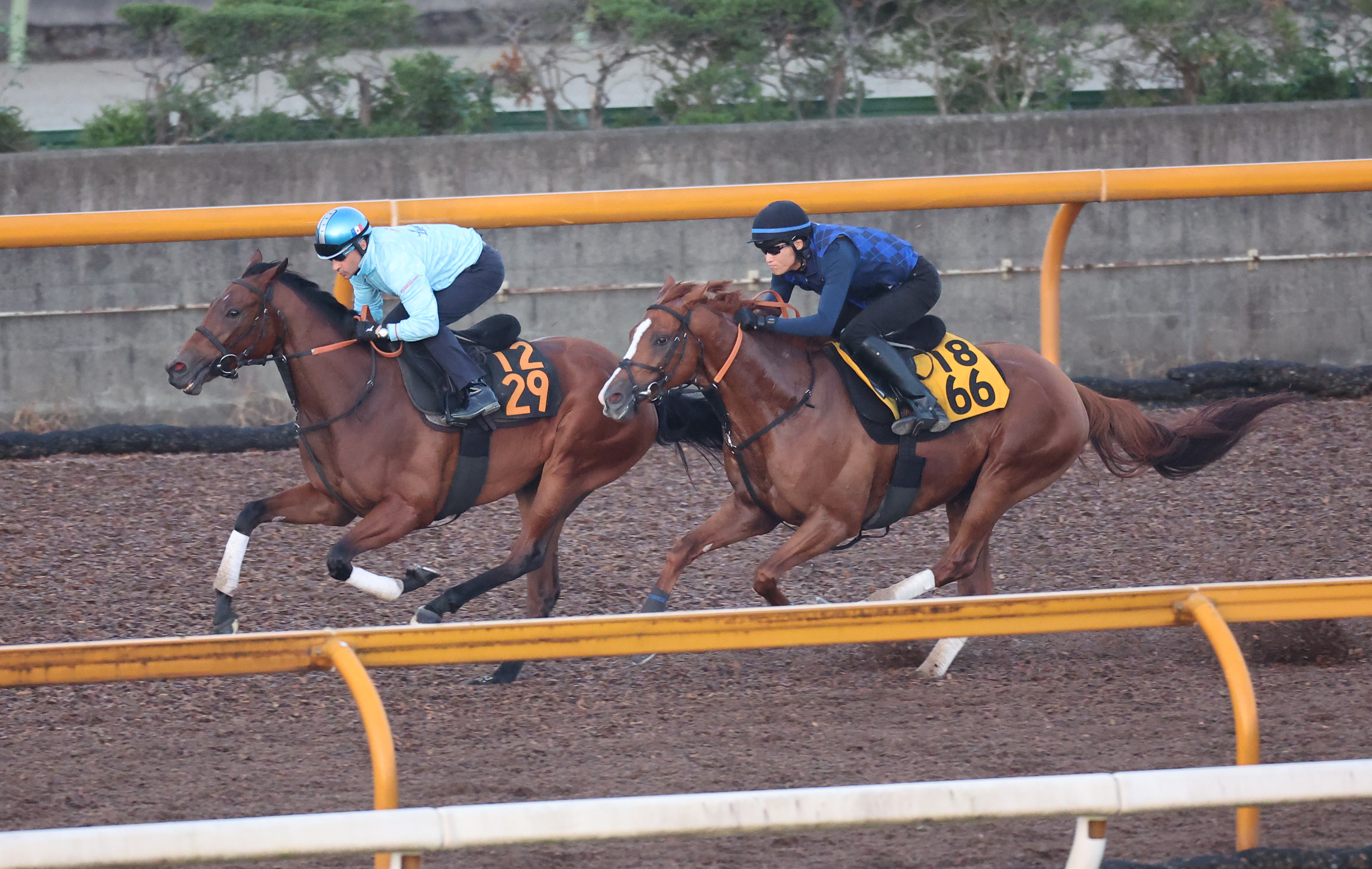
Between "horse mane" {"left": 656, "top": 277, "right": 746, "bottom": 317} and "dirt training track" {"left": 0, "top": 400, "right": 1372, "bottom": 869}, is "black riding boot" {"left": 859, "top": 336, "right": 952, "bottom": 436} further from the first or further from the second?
"dirt training track" {"left": 0, "top": 400, "right": 1372, "bottom": 869}

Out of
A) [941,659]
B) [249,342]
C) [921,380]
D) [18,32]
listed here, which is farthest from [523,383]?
[18,32]

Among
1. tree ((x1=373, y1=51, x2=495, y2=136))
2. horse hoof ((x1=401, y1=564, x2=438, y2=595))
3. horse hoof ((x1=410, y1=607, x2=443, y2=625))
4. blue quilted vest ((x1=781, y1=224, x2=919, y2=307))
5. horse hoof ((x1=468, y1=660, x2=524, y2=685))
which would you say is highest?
tree ((x1=373, y1=51, x2=495, y2=136))

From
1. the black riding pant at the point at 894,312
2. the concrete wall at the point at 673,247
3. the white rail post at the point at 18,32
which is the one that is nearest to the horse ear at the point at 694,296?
the black riding pant at the point at 894,312

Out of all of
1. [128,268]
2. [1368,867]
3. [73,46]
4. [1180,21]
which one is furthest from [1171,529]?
[73,46]

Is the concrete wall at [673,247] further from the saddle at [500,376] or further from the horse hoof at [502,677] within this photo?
the horse hoof at [502,677]

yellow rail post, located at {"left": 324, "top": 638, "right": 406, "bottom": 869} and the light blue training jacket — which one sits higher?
the light blue training jacket

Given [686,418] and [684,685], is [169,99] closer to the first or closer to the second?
[686,418]

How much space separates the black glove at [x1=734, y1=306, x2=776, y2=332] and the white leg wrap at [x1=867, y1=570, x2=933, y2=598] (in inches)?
41.2

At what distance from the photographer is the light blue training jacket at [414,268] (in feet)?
17.2

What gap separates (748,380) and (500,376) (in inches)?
38.7

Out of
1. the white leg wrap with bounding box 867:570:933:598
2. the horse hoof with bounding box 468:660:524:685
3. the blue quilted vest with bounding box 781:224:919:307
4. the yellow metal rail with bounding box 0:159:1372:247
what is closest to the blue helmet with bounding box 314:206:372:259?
Result: the yellow metal rail with bounding box 0:159:1372:247

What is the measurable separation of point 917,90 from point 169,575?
299 inches

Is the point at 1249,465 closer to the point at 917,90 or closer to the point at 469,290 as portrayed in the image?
the point at 469,290

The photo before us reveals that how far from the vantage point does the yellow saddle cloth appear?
5.41 metres
